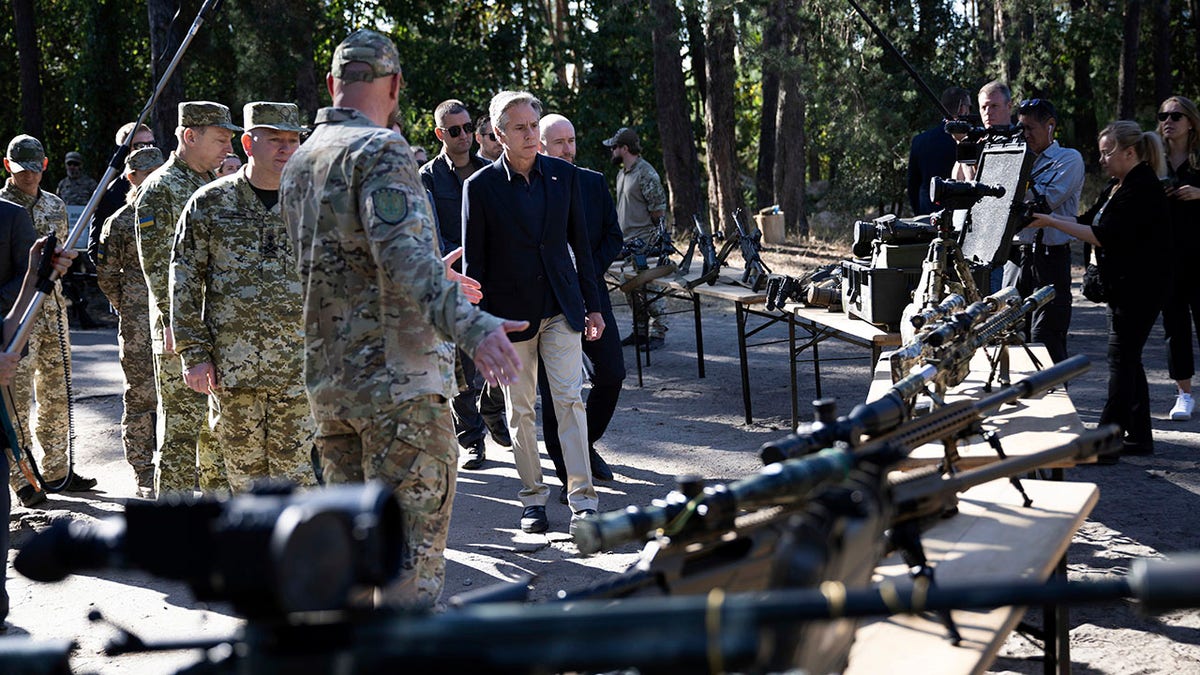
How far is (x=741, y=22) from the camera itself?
19516mm

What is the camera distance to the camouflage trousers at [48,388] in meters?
7.64

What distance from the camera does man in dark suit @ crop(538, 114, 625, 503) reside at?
22.4 ft

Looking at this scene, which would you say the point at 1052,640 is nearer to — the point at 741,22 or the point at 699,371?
the point at 699,371

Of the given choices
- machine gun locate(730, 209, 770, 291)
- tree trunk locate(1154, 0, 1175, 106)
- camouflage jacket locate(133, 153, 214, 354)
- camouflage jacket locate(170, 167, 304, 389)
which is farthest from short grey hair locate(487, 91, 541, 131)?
tree trunk locate(1154, 0, 1175, 106)

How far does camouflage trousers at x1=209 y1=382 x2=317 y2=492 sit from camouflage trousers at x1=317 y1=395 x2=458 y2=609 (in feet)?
4.58

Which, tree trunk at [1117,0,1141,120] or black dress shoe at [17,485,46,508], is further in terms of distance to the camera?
tree trunk at [1117,0,1141,120]

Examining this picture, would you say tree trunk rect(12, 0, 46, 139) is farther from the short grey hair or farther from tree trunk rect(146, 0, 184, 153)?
the short grey hair

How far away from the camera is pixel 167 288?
609 cm

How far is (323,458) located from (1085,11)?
23406mm

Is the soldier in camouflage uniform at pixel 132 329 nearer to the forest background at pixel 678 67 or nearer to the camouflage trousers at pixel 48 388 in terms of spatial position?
the camouflage trousers at pixel 48 388

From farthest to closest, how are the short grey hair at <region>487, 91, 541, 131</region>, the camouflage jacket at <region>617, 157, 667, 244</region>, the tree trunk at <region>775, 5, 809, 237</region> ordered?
the tree trunk at <region>775, 5, 809, 237</region> → the camouflage jacket at <region>617, 157, 667, 244</region> → the short grey hair at <region>487, 91, 541, 131</region>

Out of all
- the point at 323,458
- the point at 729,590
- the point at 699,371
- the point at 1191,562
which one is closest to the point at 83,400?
the point at 699,371

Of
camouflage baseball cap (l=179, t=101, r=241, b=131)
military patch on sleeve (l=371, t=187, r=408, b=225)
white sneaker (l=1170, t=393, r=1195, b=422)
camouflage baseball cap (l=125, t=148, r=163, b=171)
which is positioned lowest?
white sneaker (l=1170, t=393, r=1195, b=422)

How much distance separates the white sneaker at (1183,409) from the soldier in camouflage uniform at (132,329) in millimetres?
6651
